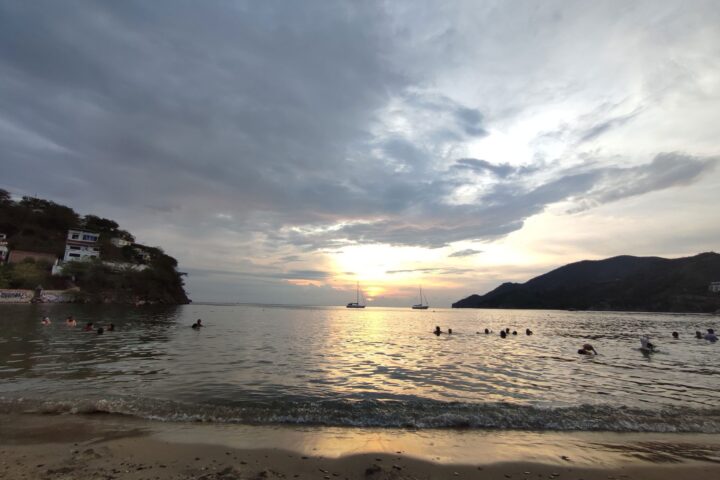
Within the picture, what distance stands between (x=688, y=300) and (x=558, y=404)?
22695 centimetres

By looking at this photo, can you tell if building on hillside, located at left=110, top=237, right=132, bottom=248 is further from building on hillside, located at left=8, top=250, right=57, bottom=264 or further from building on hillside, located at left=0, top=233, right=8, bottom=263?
building on hillside, located at left=0, top=233, right=8, bottom=263

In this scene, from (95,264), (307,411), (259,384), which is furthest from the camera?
(95,264)

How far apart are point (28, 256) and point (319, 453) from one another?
12747 cm

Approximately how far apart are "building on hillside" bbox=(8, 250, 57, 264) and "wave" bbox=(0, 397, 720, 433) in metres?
114

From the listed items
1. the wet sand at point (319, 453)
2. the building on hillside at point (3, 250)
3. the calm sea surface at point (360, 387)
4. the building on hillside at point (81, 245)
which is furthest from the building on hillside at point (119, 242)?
the wet sand at point (319, 453)

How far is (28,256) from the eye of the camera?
98875 millimetres

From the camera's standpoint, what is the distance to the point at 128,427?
10.1 metres

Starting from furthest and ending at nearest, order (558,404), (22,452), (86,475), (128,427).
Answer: (558,404), (128,427), (22,452), (86,475)

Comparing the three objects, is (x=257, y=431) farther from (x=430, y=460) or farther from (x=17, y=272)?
(x=17, y=272)

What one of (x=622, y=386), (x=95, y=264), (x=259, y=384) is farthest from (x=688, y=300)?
(x=95, y=264)

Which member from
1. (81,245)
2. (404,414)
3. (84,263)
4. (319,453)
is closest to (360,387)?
(404,414)

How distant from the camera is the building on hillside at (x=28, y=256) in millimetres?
97188

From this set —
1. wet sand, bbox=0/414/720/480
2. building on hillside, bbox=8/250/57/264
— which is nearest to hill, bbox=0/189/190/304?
building on hillside, bbox=8/250/57/264

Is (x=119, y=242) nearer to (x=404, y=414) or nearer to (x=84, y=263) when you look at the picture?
(x=84, y=263)
